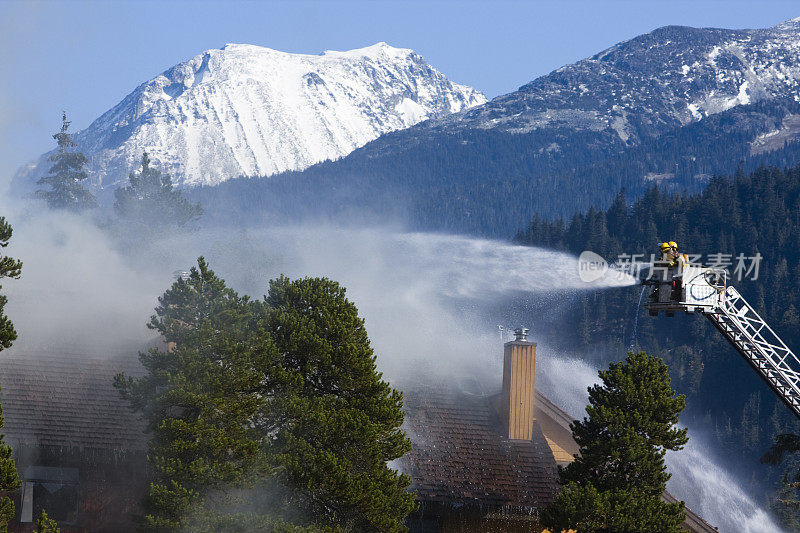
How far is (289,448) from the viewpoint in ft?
101

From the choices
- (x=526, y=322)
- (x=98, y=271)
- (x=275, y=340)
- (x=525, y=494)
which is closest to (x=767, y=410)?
(x=526, y=322)

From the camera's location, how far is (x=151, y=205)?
133 metres

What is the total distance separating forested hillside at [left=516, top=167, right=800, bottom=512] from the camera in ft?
465

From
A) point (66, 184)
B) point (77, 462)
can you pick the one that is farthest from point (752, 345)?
point (66, 184)

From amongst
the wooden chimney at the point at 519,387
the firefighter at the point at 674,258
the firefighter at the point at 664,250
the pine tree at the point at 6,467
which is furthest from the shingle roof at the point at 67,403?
the firefighter at the point at 674,258

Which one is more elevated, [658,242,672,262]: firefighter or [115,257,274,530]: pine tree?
[658,242,672,262]: firefighter

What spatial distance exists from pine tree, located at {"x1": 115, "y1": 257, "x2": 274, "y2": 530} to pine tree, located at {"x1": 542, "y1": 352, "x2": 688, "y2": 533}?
30.3 feet

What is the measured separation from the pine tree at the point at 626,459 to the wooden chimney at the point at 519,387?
28.5 ft

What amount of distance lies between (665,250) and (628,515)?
24.5 feet

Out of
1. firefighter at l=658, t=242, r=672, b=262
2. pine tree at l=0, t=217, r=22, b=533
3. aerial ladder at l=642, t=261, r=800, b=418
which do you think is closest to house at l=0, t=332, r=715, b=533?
aerial ladder at l=642, t=261, r=800, b=418

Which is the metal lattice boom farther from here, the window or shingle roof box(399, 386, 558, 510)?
the window

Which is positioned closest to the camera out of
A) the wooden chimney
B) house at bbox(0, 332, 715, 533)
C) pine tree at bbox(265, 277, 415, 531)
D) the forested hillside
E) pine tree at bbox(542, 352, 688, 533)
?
pine tree at bbox(542, 352, 688, 533)

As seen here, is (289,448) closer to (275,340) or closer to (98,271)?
(275,340)

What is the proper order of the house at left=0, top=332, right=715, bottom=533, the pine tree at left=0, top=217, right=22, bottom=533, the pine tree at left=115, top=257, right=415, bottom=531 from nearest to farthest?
the pine tree at left=0, top=217, right=22, bottom=533
the pine tree at left=115, top=257, right=415, bottom=531
the house at left=0, top=332, right=715, bottom=533
